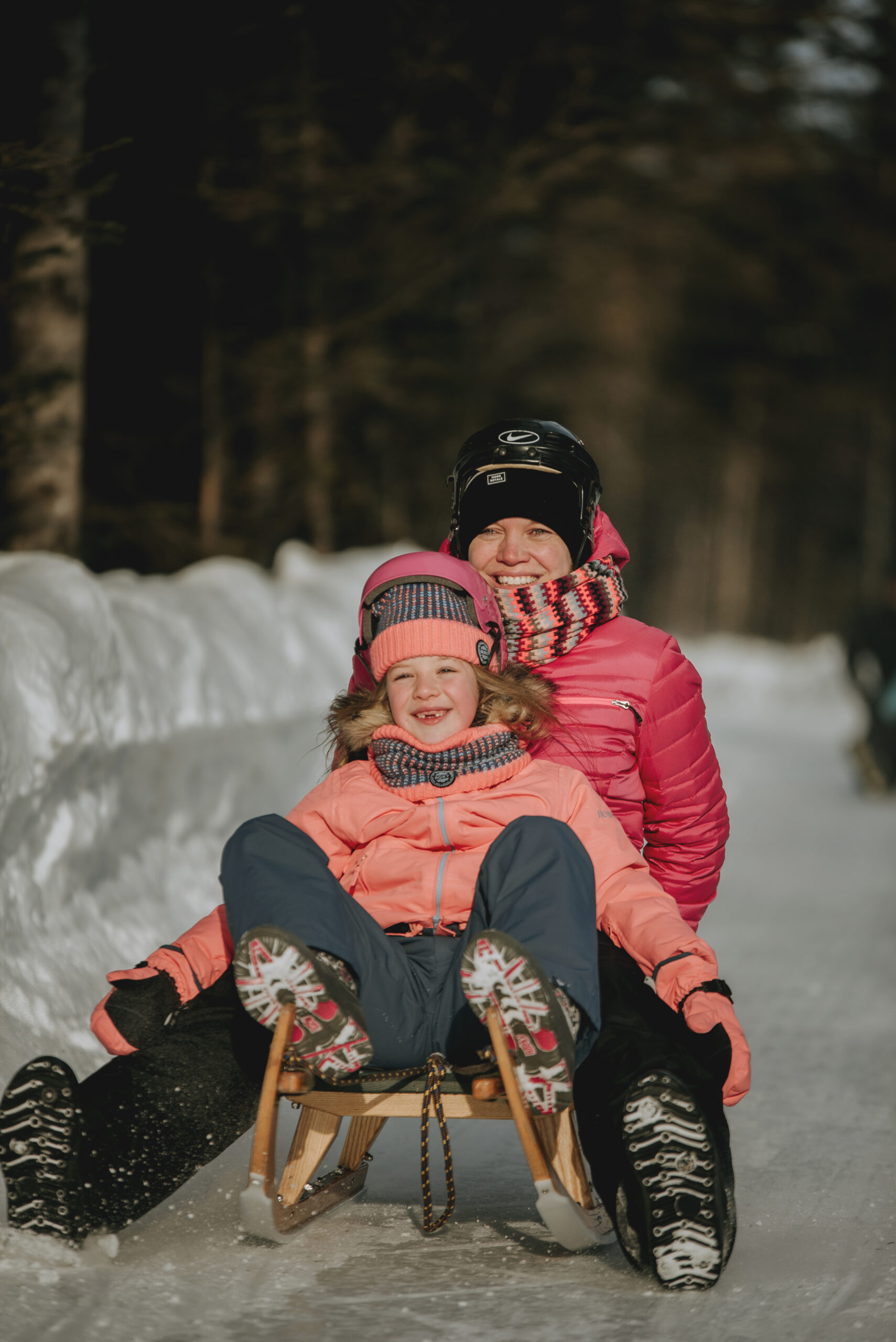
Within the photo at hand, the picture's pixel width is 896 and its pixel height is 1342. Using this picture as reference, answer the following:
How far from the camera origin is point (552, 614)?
10.8 ft

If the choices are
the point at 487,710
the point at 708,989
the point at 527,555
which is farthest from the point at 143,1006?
the point at 527,555

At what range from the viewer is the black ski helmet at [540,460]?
11.2 ft

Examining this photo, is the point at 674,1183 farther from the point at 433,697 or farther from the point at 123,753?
the point at 123,753

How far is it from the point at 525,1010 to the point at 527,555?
4.62ft

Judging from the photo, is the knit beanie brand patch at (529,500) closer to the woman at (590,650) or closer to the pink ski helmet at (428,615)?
the woman at (590,650)

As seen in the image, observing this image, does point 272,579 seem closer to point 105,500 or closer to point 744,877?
point 105,500

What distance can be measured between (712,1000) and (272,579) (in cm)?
671

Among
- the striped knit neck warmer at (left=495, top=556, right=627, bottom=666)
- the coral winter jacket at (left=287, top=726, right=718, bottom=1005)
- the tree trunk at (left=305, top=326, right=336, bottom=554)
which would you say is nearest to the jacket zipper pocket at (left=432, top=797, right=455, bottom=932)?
the coral winter jacket at (left=287, top=726, right=718, bottom=1005)

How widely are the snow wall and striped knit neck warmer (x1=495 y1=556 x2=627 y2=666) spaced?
1535mm

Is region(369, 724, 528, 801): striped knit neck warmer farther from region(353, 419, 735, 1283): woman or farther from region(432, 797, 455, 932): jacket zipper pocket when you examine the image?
region(353, 419, 735, 1283): woman

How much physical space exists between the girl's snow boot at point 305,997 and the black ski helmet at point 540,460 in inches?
57.6

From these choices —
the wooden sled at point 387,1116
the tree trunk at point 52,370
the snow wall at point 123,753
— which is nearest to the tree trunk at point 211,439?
the snow wall at point 123,753

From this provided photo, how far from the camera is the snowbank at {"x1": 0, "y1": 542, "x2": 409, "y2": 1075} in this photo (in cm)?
395

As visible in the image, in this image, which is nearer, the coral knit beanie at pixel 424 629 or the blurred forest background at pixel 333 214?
the coral knit beanie at pixel 424 629
